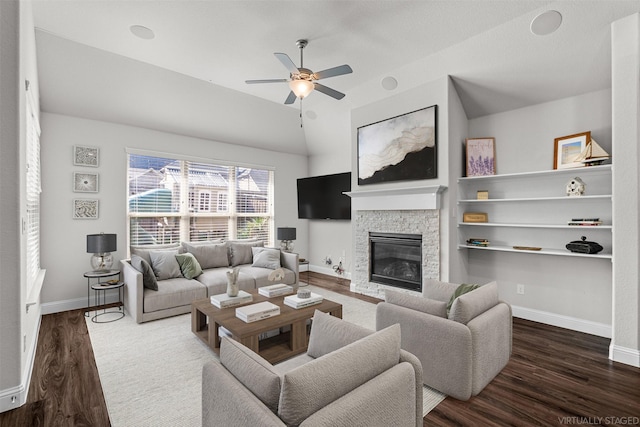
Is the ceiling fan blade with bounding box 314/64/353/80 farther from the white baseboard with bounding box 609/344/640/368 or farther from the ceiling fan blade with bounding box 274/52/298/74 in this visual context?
the white baseboard with bounding box 609/344/640/368

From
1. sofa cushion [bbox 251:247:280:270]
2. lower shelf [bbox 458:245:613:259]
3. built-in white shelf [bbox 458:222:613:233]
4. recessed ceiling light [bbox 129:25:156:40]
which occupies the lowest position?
sofa cushion [bbox 251:247:280:270]

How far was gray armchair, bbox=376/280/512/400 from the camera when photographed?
2229 mm

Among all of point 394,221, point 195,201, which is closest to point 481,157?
point 394,221

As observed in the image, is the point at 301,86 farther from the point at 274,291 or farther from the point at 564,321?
the point at 564,321

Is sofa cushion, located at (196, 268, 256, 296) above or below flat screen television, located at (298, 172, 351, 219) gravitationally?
below

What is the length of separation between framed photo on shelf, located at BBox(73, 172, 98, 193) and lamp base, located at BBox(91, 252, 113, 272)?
40.3 inches

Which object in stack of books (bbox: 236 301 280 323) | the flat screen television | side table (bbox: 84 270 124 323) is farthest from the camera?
the flat screen television

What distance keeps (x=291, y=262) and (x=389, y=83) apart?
334 cm

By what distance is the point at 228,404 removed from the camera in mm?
1342

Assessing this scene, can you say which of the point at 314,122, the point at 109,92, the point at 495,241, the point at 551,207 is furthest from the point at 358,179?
the point at 109,92

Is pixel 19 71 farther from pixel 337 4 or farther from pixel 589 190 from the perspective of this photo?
pixel 589 190

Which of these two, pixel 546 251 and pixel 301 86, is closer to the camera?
pixel 301 86

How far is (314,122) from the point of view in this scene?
6352 millimetres

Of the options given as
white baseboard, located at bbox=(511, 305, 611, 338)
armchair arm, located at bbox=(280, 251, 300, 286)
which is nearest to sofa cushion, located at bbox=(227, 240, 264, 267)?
armchair arm, located at bbox=(280, 251, 300, 286)
